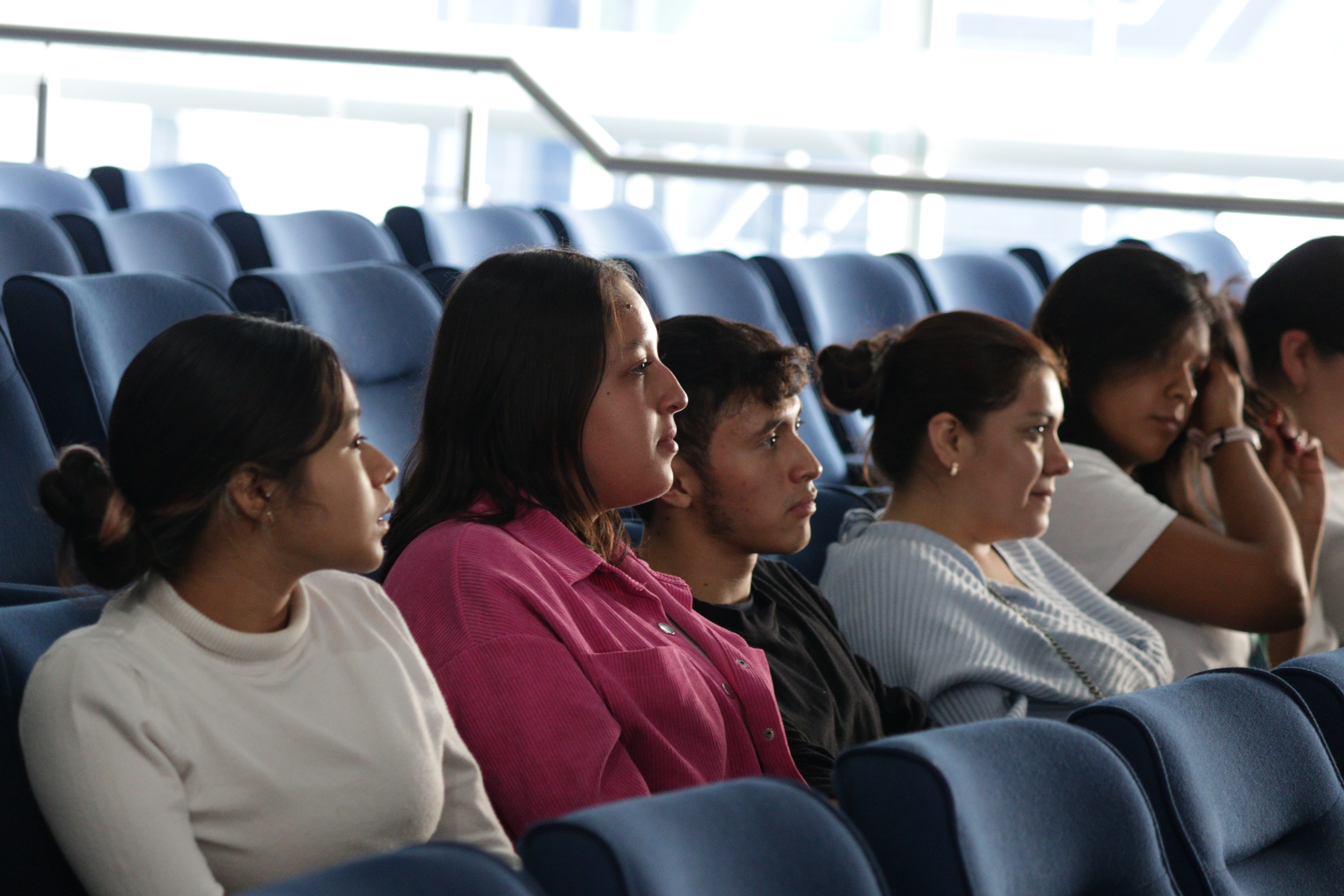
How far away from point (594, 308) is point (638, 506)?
1.37ft

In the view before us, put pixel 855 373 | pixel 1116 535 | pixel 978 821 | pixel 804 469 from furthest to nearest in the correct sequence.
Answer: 1. pixel 1116 535
2. pixel 855 373
3. pixel 804 469
4. pixel 978 821

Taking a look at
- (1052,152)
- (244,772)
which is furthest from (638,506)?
(1052,152)

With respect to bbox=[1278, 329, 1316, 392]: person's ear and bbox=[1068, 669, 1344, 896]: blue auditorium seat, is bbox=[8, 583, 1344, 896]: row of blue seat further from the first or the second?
bbox=[1278, 329, 1316, 392]: person's ear

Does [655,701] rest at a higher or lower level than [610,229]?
lower

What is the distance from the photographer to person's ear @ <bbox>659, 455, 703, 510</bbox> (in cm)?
154

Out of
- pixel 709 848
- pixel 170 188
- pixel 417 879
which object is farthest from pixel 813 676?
pixel 170 188

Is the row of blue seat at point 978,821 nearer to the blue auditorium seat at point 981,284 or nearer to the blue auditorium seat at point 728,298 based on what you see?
the blue auditorium seat at point 728,298

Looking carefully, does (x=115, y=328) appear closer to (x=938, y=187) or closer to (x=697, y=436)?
(x=697, y=436)

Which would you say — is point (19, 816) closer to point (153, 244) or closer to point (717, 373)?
point (717, 373)

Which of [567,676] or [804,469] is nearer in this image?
[567,676]

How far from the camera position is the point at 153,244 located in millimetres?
2822

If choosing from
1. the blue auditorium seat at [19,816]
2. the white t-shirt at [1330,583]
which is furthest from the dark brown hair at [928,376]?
the blue auditorium seat at [19,816]

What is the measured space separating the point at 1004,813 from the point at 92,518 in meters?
0.65

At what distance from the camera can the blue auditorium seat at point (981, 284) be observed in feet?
11.1
